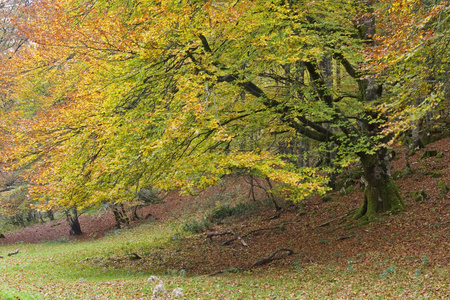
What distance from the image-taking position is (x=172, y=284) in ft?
32.1

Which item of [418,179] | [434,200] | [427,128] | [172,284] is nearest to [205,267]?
[172,284]

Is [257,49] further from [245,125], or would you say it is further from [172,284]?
[172,284]

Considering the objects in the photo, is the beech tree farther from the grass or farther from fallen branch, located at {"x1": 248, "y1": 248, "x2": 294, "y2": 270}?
fallen branch, located at {"x1": 248, "y1": 248, "x2": 294, "y2": 270}

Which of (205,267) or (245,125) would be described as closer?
(245,125)

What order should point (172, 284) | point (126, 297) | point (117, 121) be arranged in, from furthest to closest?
point (172, 284) → point (117, 121) → point (126, 297)

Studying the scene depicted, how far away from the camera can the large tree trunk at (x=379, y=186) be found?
42.2 ft

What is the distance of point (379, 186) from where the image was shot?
514 inches

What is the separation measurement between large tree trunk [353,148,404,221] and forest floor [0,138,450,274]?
40 cm

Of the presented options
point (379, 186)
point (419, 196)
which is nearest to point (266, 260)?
point (379, 186)

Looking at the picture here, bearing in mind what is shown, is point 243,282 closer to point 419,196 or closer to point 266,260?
point 266,260

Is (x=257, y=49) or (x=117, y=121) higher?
(x=257, y=49)

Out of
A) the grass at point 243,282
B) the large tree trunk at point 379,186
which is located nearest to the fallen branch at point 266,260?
the grass at point 243,282

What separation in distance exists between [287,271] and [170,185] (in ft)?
15.3

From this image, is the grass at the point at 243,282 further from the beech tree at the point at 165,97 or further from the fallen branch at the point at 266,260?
the beech tree at the point at 165,97
